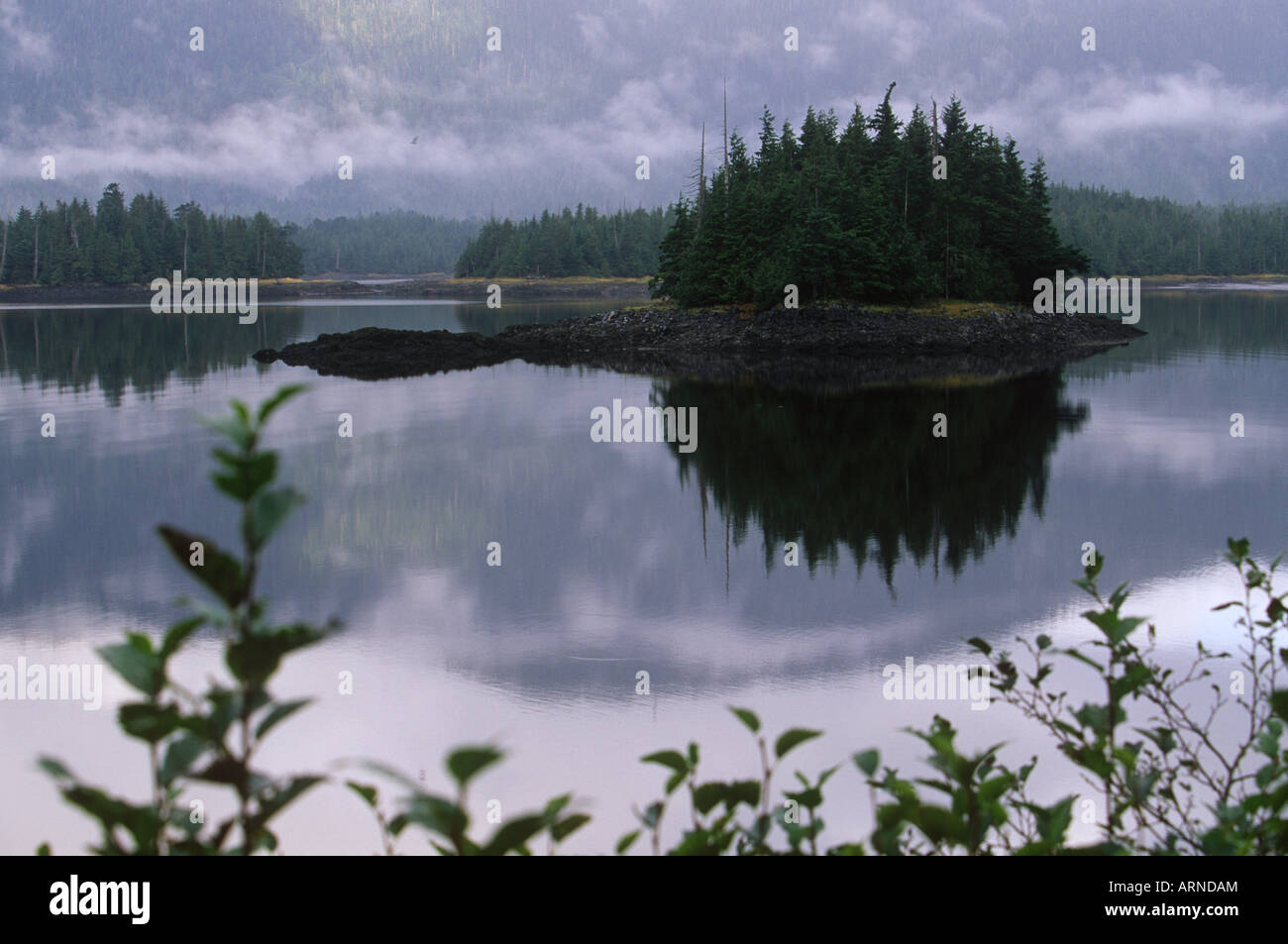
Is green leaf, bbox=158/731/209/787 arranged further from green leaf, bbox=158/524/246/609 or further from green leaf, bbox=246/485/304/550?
green leaf, bbox=246/485/304/550

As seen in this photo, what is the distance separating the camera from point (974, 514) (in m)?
17.4

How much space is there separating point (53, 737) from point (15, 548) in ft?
27.1

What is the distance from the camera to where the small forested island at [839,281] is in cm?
4609

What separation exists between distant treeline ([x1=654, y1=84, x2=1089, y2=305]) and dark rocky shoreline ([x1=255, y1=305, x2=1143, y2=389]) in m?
2.49

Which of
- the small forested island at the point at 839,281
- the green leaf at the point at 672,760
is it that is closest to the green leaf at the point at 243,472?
the green leaf at the point at 672,760

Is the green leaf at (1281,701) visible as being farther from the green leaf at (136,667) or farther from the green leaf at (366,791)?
the green leaf at (136,667)

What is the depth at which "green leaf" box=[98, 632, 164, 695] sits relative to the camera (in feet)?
5.40

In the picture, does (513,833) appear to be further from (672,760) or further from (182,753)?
(672,760)

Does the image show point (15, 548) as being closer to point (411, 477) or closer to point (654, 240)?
point (411, 477)

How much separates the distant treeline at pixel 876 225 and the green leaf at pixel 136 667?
51424 mm

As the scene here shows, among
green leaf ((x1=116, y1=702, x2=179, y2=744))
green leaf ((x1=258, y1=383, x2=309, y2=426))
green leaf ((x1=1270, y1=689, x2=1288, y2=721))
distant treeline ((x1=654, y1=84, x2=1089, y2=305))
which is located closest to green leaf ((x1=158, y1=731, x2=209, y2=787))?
green leaf ((x1=116, y1=702, x2=179, y2=744))

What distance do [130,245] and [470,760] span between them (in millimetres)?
151130

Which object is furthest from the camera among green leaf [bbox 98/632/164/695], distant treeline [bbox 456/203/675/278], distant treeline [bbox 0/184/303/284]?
distant treeline [bbox 456/203/675/278]
